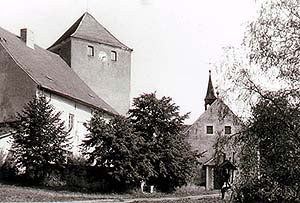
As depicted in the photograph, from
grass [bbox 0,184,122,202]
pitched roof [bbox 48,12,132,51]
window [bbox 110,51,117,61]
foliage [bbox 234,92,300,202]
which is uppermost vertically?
pitched roof [bbox 48,12,132,51]

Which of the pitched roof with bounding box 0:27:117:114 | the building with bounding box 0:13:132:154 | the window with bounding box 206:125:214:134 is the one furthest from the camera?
the window with bounding box 206:125:214:134

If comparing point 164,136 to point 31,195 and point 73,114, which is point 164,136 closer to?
point 73,114

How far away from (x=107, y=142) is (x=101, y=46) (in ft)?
84.6

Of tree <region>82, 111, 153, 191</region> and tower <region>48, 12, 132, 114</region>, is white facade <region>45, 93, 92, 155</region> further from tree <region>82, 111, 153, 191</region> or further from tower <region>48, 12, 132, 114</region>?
tower <region>48, 12, 132, 114</region>

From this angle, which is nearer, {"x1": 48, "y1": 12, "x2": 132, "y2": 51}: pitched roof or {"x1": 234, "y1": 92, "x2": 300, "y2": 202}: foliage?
{"x1": 234, "y1": 92, "x2": 300, "y2": 202}: foliage

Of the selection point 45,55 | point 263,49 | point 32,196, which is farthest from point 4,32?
point 263,49

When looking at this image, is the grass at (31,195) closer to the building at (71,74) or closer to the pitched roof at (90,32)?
the building at (71,74)

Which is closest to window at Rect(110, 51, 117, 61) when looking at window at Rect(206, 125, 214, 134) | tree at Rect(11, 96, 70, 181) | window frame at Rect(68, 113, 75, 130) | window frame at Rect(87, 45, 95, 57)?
window frame at Rect(87, 45, 95, 57)

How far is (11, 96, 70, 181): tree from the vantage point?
122ft

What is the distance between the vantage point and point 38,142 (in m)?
37.3

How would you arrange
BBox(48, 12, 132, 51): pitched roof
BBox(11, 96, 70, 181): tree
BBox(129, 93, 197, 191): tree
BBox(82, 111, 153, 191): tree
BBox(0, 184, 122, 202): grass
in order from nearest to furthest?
BBox(0, 184, 122, 202): grass
BBox(11, 96, 70, 181): tree
BBox(82, 111, 153, 191): tree
BBox(129, 93, 197, 191): tree
BBox(48, 12, 132, 51): pitched roof

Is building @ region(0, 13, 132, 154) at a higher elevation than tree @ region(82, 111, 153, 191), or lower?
higher

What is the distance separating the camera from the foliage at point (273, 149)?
17.2m

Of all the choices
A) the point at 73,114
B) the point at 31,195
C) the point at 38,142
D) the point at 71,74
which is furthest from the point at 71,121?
the point at 31,195
